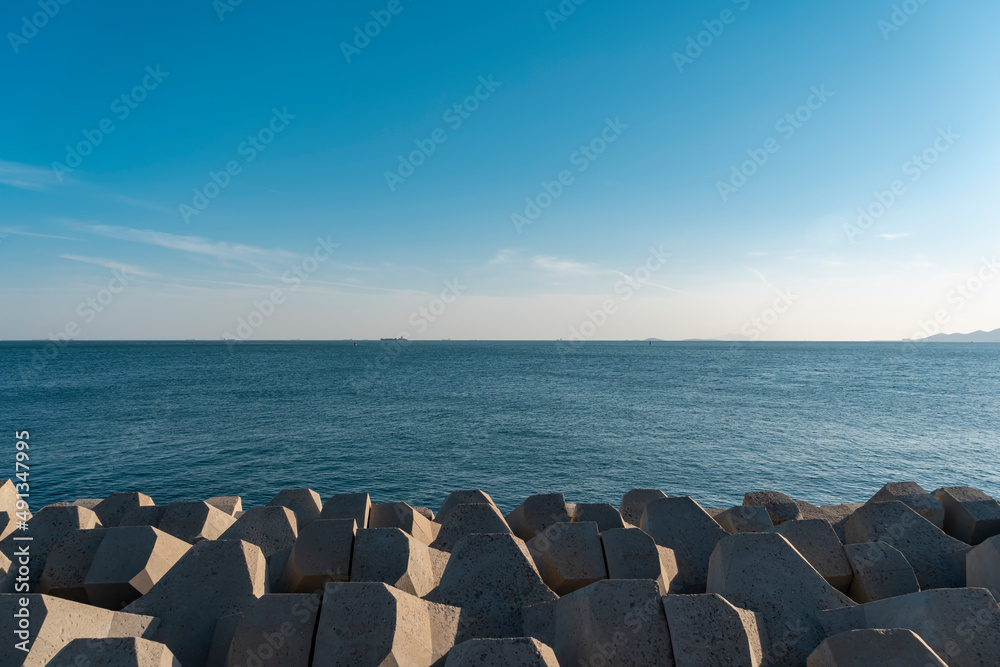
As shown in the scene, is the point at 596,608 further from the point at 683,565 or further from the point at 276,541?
the point at 276,541

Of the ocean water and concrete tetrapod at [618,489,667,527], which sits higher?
concrete tetrapod at [618,489,667,527]

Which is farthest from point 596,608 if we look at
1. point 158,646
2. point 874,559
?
point 874,559

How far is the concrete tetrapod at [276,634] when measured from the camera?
4.10 meters

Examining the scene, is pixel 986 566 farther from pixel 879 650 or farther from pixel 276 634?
pixel 276 634

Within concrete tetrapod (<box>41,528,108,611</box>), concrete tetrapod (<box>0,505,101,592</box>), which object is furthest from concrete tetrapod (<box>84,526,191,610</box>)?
concrete tetrapod (<box>0,505,101,592</box>)

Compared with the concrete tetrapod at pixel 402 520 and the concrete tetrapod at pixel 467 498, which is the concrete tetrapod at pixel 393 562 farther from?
the concrete tetrapod at pixel 467 498

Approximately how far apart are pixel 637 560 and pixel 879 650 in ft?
8.83

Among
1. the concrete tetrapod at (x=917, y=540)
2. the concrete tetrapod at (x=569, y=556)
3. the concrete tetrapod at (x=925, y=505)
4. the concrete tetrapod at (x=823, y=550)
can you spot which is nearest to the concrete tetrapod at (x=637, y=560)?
the concrete tetrapod at (x=569, y=556)

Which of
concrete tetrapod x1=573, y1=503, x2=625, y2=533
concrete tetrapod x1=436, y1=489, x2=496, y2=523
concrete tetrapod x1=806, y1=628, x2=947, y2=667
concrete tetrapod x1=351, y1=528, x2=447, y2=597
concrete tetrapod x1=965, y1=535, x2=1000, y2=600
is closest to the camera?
concrete tetrapod x1=806, y1=628, x2=947, y2=667

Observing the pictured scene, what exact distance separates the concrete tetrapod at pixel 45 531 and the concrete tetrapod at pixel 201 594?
246 centimetres

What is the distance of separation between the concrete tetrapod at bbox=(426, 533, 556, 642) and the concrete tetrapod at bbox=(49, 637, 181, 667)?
2349 mm

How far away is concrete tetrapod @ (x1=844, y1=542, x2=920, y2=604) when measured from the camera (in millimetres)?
5766

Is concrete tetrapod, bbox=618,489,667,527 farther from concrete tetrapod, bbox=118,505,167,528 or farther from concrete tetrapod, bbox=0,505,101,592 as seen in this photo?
concrete tetrapod, bbox=0,505,101,592

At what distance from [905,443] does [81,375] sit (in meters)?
71.0
